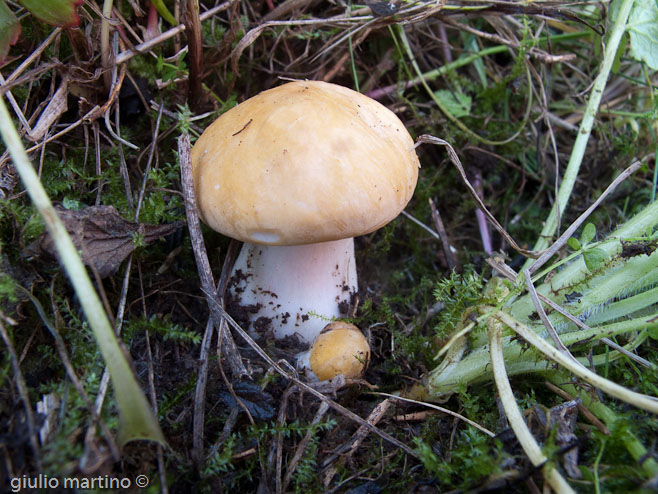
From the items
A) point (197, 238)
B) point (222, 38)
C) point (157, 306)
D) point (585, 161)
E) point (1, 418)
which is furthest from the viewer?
point (585, 161)

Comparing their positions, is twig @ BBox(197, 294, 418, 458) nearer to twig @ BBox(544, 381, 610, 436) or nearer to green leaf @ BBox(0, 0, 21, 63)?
twig @ BBox(544, 381, 610, 436)

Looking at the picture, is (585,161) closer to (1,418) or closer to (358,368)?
(358,368)

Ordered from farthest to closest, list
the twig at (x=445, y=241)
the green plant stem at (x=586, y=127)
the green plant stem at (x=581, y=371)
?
the twig at (x=445, y=241) → the green plant stem at (x=586, y=127) → the green plant stem at (x=581, y=371)

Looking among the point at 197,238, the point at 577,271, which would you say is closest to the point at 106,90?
the point at 197,238

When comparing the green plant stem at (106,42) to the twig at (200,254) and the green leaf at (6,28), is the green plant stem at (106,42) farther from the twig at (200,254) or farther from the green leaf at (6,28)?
the twig at (200,254)

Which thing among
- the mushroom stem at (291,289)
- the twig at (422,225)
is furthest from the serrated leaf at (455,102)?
the mushroom stem at (291,289)

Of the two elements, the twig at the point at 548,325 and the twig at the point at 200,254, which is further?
the twig at the point at 200,254
